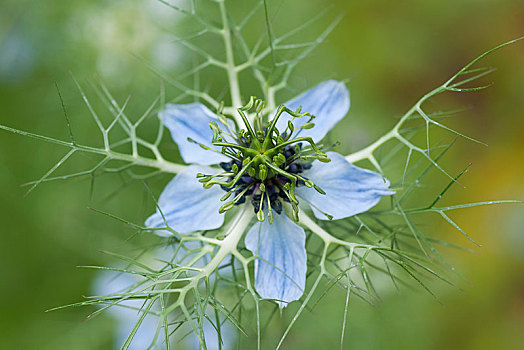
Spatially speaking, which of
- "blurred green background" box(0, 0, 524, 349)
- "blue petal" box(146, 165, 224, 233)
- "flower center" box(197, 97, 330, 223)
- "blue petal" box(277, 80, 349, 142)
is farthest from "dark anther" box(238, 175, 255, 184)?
"blurred green background" box(0, 0, 524, 349)

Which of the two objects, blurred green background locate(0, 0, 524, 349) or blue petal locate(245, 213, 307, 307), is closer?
blue petal locate(245, 213, 307, 307)

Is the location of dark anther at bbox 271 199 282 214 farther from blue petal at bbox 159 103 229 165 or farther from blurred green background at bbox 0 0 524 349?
blurred green background at bbox 0 0 524 349

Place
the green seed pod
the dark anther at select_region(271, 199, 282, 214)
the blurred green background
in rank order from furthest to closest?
the blurred green background < the dark anther at select_region(271, 199, 282, 214) < the green seed pod

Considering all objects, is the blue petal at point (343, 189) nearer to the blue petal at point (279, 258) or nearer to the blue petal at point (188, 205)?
the blue petal at point (279, 258)

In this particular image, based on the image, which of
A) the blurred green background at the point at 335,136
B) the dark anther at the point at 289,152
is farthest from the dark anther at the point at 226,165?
the blurred green background at the point at 335,136

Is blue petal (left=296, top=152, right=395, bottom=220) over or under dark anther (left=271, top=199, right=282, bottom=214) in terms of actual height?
over

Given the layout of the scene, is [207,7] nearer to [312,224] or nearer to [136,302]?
[136,302]

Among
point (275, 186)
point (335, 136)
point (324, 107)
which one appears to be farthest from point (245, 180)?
point (335, 136)

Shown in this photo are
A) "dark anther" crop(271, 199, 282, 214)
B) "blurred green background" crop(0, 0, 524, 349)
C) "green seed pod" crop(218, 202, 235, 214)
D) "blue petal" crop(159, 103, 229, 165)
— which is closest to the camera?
"green seed pod" crop(218, 202, 235, 214)

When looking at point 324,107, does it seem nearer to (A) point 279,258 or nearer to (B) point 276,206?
(B) point 276,206
